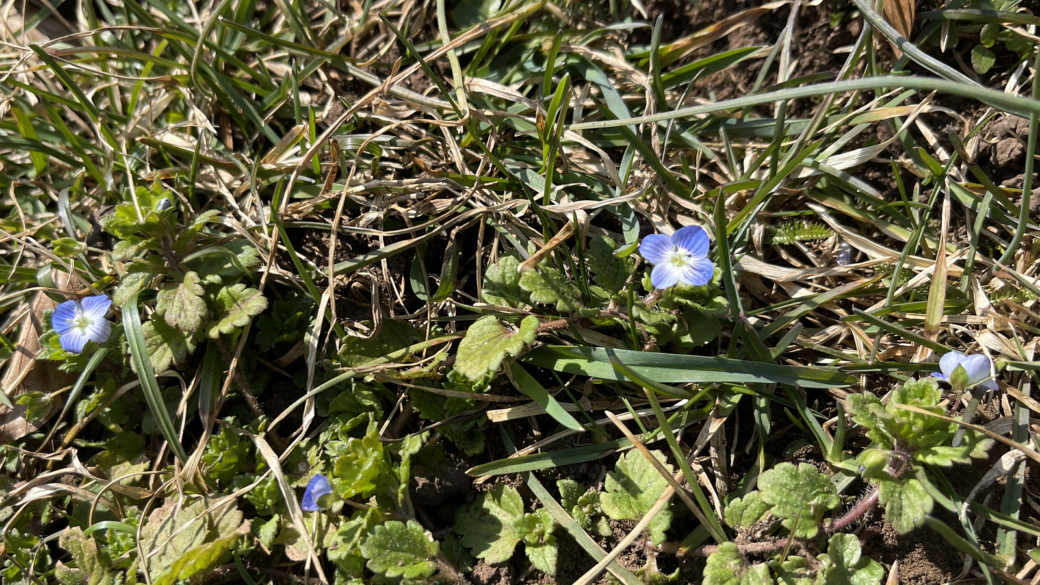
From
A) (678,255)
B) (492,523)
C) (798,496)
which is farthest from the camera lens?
(492,523)

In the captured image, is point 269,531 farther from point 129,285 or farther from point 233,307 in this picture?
point 129,285

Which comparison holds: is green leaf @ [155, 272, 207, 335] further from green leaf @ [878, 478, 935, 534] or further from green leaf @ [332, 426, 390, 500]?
green leaf @ [878, 478, 935, 534]

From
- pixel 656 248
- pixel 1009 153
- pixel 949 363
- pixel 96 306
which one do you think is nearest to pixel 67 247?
pixel 96 306

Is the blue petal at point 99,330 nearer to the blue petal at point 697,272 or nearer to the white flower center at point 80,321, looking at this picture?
the white flower center at point 80,321

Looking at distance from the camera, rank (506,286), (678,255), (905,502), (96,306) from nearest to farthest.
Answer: (905,502) < (678,255) < (506,286) < (96,306)

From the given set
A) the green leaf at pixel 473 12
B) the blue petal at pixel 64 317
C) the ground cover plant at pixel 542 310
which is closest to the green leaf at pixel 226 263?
the ground cover plant at pixel 542 310

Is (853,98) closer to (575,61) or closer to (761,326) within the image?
(761,326)
